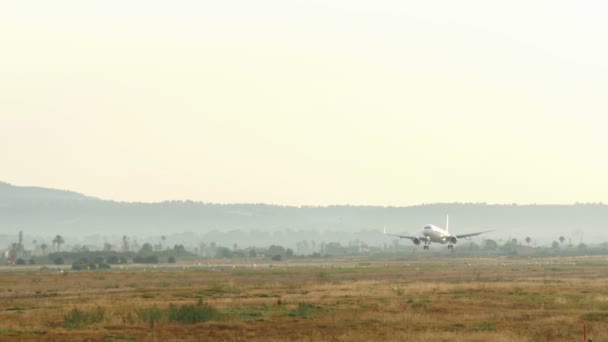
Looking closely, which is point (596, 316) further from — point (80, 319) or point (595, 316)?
point (80, 319)

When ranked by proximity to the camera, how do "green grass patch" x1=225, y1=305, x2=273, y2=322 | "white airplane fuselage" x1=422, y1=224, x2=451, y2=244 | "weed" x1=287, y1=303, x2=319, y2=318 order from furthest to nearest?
"white airplane fuselage" x1=422, y1=224, x2=451, y2=244 < "weed" x1=287, y1=303, x2=319, y2=318 < "green grass patch" x1=225, y1=305, x2=273, y2=322

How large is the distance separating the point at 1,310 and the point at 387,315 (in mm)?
24713

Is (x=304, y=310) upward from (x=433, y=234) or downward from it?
downward

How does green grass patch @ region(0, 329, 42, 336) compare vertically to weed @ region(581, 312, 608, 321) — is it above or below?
below

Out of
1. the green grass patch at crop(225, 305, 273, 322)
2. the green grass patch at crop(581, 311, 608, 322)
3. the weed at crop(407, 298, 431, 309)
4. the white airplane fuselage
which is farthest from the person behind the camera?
the white airplane fuselage

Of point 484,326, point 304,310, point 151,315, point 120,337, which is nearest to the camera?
point 120,337

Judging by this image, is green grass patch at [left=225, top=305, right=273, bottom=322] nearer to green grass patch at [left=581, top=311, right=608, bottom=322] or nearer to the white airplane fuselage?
green grass patch at [left=581, top=311, right=608, bottom=322]

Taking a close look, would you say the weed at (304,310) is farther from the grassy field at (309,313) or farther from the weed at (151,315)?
the weed at (151,315)

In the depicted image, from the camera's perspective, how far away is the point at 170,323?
55125mm

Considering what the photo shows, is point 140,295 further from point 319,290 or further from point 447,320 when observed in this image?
point 447,320

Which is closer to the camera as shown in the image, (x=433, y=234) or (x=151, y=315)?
(x=151, y=315)

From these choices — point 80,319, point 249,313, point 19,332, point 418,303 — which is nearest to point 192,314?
point 249,313

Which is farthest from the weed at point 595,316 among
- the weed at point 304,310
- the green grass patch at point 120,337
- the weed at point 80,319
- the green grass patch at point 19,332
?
the green grass patch at point 19,332

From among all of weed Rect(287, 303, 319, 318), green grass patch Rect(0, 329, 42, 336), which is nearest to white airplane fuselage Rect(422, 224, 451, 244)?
weed Rect(287, 303, 319, 318)
